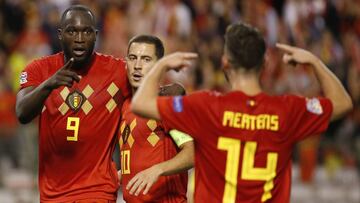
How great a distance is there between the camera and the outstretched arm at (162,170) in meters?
6.99

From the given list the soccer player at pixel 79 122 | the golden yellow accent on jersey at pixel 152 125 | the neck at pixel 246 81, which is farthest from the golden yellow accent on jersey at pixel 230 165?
the soccer player at pixel 79 122

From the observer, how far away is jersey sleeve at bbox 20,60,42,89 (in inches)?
Answer: 309

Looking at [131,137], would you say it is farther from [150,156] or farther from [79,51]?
[79,51]

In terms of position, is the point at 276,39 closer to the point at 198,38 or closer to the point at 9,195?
the point at 198,38

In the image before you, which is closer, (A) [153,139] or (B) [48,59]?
(A) [153,139]

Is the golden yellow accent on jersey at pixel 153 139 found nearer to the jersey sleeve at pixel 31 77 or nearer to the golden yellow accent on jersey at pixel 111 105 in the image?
the golden yellow accent on jersey at pixel 111 105

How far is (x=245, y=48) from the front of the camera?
640 cm

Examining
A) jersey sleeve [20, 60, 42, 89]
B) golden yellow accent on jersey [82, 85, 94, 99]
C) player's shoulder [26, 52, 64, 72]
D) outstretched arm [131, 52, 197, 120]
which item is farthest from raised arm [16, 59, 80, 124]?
outstretched arm [131, 52, 197, 120]

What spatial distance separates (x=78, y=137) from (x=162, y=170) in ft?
3.76

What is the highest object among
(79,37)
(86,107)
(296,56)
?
(296,56)

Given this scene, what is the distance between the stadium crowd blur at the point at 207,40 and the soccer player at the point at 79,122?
6729 millimetres

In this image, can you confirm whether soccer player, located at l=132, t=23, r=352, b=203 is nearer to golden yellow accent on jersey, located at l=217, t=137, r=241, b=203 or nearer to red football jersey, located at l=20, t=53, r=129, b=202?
golden yellow accent on jersey, located at l=217, t=137, r=241, b=203

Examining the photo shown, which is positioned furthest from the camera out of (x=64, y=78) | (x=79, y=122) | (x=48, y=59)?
(x=48, y=59)

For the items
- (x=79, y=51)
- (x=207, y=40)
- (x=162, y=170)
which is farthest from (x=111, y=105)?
(x=207, y=40)
